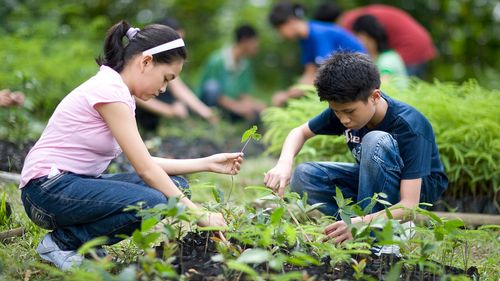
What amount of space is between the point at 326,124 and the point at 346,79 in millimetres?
468

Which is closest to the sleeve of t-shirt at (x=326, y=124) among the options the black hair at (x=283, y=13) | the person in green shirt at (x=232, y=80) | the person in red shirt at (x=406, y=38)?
the black hair at (x=283, y=13)

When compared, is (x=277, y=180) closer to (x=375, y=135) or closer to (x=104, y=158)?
(x=375, y=135)

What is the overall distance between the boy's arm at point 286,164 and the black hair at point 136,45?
0.68m

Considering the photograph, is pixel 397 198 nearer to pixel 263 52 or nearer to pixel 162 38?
pixel 162 38

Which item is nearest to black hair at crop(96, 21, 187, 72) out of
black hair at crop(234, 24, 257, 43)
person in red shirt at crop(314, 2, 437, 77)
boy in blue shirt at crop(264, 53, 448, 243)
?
boy in blue shirt at crop(264, 53, 448, 243)

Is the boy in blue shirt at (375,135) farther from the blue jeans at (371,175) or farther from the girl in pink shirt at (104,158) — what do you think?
the girl in pink shirt at (104,158)

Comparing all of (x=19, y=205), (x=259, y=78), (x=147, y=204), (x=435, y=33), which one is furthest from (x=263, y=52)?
(x=147, y=204)

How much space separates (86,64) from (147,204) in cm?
498

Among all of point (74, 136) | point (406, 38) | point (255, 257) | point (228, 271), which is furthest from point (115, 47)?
point (406, 38)

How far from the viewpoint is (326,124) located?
11.8 feet

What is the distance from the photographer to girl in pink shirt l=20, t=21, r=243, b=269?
285 cm

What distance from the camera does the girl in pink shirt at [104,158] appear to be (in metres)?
2.85

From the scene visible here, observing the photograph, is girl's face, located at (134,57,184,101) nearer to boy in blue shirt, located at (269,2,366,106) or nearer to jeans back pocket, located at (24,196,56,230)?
jeans back pocket, located at (24,196,56,230)

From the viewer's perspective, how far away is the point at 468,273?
9.44ft
